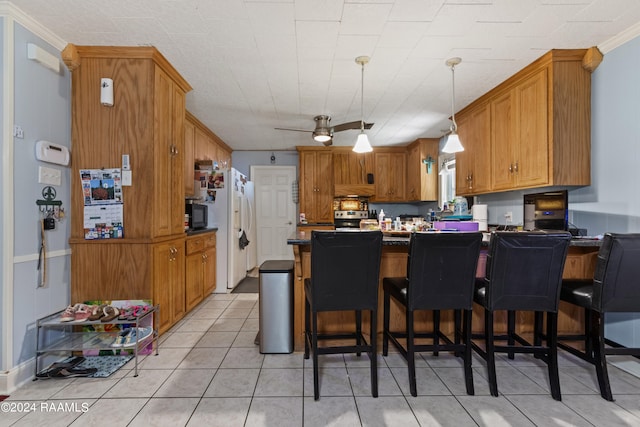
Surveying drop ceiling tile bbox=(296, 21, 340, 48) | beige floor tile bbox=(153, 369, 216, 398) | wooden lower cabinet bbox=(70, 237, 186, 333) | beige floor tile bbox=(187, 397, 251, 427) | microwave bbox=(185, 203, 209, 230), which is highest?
drop ceiling tile bbox=(296, 21, 340, 48)

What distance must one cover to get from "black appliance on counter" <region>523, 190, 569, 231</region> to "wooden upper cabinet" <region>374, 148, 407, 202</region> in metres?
2.94

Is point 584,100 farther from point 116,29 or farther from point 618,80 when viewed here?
point 116,29

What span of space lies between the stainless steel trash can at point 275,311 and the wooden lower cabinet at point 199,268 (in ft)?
4.07

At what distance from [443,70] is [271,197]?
3.99 meters

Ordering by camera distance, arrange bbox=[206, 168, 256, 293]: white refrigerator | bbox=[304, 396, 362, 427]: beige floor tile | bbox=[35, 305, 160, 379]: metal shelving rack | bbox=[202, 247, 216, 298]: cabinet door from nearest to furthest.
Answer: bbox=[304, 396, 362, 427]: beige floor tile < bbox=[35, 305, 160, 379]: metal shelving rack < bbox=[202, 247, 216, 298]: cabinet door < bbox=[206, 168, 256, 293]: white refrigerator

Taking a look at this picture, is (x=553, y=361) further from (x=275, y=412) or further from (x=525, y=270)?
(x=275, y=412)

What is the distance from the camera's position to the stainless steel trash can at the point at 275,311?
2.36m

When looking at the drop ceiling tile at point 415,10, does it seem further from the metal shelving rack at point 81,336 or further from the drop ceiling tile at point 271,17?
the metal shelving rack at point 81,336

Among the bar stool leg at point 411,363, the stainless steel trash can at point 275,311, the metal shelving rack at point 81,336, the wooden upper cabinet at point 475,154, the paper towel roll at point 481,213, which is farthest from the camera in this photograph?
the paper towel roll at point 481,213

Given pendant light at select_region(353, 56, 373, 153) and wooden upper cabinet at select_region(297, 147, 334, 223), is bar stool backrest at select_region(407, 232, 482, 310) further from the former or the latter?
wooden upper cabinet at select_region(297, 147, 334, 223)


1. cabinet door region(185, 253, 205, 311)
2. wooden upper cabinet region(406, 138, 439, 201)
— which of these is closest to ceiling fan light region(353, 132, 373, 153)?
cabinet door region(185, 253, 205, 311)

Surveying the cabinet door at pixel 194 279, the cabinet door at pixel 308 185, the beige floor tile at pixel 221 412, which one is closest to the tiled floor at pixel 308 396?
the beige floor tile at pixel 221 412

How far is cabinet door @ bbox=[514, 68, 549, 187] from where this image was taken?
8.55ft

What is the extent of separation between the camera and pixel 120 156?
2.44m
